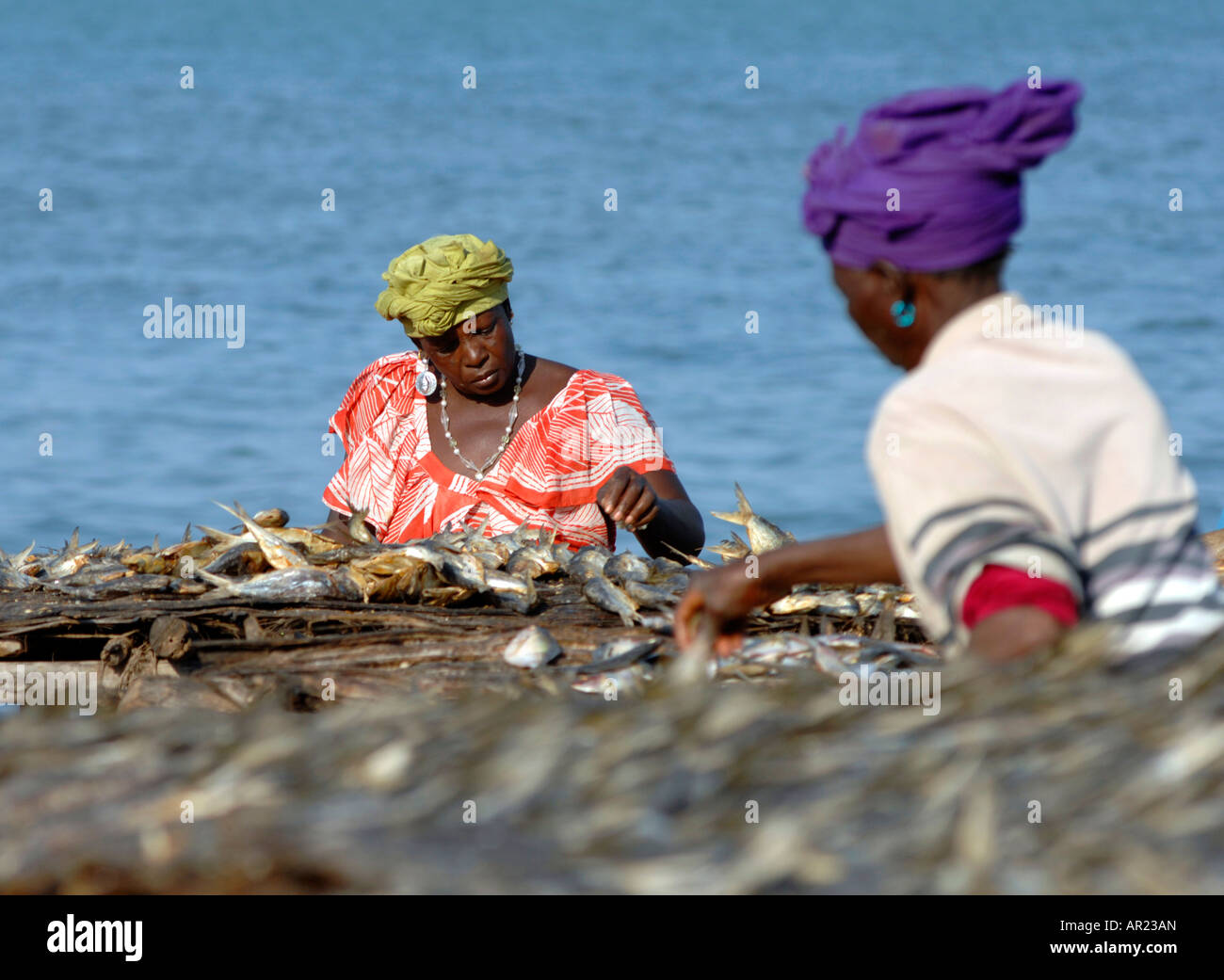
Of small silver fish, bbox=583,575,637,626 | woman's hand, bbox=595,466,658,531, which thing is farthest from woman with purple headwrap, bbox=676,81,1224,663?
woman's hand, bbox=595,466,658,531

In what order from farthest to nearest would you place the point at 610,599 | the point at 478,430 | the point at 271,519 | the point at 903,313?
the point at 478,430 → the point at 271,519 → the point at 610,599 → the point at 903,313

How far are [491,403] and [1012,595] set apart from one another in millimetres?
3264

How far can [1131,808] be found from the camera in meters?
1.47

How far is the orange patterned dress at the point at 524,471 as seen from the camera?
479 cm

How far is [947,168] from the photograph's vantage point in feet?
6.61

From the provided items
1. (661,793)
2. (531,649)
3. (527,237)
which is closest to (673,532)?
(531,649)

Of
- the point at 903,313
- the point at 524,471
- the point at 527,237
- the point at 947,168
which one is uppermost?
the point at 527,237

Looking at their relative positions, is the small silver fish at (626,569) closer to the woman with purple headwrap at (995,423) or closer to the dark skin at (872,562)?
the dark skin at (872,562)

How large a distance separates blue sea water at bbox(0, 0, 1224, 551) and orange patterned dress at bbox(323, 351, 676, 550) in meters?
5.45

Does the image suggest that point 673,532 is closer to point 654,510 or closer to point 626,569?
point 654,510

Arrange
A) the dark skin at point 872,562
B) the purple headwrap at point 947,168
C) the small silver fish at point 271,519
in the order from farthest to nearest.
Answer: the small silver fish at point 271,519 → the purple headwrap at point 947,168 → the dark skin at point 872,562

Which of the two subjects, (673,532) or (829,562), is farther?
(673,532)

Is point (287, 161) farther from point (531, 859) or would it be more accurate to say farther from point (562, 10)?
point (562, 10)

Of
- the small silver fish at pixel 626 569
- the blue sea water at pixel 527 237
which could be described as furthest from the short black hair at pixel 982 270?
the blue sea water at pixel 527 237
